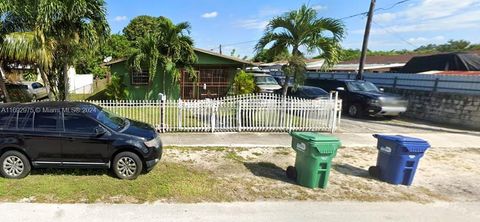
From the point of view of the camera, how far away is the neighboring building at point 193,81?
638 inches

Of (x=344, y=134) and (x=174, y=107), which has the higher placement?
(x=174, y=107)

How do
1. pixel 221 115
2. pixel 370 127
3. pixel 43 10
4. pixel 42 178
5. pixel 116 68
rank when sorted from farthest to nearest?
pixel 116 68, pixel 370 127, pixel 221 115, pixel 43 10, pixel 42 178

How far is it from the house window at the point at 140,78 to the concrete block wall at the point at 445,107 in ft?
40.0

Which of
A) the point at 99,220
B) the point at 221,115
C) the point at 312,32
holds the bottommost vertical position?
the point at 99,220

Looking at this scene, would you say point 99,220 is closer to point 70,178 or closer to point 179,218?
point 179,218

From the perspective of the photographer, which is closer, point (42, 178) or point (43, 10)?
point (42, 178)

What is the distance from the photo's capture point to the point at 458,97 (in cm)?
1261

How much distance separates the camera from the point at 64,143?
5.76 meters

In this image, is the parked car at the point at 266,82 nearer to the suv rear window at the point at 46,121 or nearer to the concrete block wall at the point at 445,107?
the concrete block wall at the point at 445,107

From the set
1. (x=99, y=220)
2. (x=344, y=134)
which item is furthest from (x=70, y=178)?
(x=344, y=134)

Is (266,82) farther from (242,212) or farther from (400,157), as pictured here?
(242,212)

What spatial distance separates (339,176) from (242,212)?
256 cm

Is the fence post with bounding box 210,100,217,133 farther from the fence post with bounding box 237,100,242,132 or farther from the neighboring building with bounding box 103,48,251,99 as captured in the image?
the neighboring building with bounding box 103,48,251,99

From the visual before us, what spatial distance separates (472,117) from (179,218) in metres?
12.1
